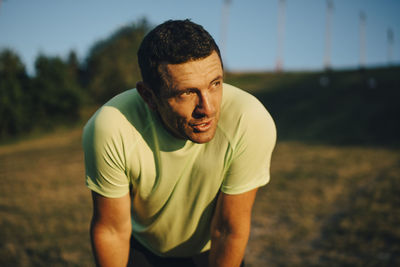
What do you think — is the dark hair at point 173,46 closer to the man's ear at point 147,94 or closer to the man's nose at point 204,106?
the man's ear at point 147,94

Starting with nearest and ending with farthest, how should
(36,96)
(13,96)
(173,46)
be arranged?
(173,46), (13,96), (36,96)

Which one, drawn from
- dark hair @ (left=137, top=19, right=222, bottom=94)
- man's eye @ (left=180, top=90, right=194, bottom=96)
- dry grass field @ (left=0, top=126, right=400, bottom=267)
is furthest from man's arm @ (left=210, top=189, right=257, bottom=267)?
dry grass field @ (left=0, top=126, right=400, bottom=267)

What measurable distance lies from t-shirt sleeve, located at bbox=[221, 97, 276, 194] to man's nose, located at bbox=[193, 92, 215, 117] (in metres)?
0.23

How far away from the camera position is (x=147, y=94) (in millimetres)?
2014

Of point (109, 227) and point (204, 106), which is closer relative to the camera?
point (204, 106)

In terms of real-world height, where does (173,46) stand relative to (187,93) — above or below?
above

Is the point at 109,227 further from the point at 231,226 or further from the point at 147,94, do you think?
the point at 147,94

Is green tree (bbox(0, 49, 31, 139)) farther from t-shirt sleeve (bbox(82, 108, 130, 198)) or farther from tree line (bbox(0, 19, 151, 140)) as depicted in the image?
t-shirt sleeve (bbox(82, 108, 130, 198))

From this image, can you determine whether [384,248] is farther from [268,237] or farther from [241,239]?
[241,239]

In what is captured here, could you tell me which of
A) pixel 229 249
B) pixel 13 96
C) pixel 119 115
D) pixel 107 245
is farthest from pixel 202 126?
pixel 13 96

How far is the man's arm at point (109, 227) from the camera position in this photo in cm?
204

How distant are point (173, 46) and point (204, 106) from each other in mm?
357

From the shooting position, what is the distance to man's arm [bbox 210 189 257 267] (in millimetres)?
2074

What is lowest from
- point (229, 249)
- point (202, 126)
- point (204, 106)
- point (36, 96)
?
point (36, 96)
